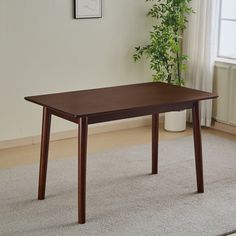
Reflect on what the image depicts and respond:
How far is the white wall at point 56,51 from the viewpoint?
212 inches

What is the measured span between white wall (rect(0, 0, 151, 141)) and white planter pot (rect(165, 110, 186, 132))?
0.55m

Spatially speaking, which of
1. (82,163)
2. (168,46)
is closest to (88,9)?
(168,46)

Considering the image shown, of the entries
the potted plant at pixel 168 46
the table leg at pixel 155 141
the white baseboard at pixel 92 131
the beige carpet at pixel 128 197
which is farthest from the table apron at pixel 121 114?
the potted plant at pixel 168 46

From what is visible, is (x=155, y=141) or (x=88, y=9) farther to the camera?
(x=88, y=9)

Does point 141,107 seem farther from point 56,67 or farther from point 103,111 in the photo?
point 56,67

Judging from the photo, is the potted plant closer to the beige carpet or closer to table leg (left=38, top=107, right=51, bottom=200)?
the beige carpet

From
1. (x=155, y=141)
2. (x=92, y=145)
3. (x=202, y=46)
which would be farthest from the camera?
(x=202, y=46)

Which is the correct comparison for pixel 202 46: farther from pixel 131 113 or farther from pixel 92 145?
pixel 131 113

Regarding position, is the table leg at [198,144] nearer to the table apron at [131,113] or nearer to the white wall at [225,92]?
the table apron at [131,113]

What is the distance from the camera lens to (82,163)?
3744 millimetres

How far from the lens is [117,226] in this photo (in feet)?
12.5

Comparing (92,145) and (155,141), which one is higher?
(155,141)

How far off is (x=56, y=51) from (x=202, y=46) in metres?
1.49

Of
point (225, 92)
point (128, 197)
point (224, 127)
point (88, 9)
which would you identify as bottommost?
point (128, 197)
